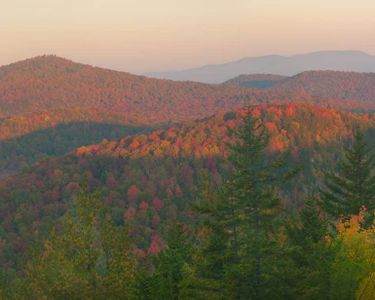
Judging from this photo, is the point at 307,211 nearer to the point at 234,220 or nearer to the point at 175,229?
the point at 234,220

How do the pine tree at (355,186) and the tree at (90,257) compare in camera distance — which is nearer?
the tree at (90,257)

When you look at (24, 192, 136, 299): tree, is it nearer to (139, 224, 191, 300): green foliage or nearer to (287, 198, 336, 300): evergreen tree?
(139, 224, 191, 300): green foliage

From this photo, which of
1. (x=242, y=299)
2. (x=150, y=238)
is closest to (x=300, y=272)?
(x=242, y=299)

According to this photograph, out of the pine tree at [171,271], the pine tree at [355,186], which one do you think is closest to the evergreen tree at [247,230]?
the pine tree at [171,271]

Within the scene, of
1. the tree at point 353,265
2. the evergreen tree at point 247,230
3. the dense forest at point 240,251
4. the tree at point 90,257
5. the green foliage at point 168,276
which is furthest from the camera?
the tree at point 90,257

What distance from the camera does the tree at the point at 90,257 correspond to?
106 feet

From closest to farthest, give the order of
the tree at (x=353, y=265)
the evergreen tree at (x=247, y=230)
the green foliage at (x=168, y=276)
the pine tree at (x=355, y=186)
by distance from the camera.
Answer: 1. the tree at (x=353, y=265)
2. the green foliage at (x=168, y=276)
3. the evergreen tree at (x=247, y=230)
4. the pine tree at (x=355, y=186)

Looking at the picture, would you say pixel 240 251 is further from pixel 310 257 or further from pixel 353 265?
pixel 353 265

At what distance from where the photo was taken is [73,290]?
3156 centimetres

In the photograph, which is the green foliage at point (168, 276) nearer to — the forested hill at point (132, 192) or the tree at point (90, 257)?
the tree at point (90, 257)

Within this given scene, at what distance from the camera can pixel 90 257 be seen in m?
35.5

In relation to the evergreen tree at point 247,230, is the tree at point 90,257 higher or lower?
lower

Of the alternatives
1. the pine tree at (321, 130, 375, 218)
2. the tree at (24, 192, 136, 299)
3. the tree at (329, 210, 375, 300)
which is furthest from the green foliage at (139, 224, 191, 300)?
the pine tree at (321, 130, 375, 218)

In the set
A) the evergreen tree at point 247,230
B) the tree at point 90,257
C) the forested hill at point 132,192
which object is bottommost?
the forested hill at point 132,192
